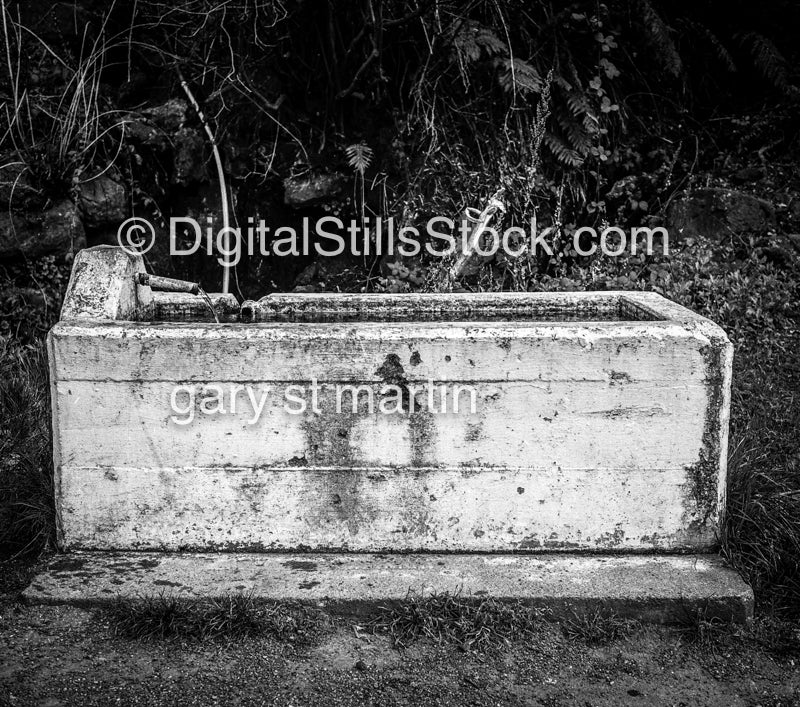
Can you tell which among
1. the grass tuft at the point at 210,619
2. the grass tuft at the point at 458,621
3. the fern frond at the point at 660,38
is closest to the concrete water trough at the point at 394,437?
the grass tuft at the point at 458,621

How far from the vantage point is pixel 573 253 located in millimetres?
6250

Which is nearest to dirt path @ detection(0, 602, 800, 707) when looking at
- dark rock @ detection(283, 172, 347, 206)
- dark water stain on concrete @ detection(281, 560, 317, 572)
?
dark water stain on concrete @ detection(281, 560, 317, 572)

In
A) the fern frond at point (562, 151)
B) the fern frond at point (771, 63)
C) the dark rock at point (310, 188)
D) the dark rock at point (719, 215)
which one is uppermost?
the fern frond at point (771, 63)

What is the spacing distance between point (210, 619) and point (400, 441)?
0.89 metres

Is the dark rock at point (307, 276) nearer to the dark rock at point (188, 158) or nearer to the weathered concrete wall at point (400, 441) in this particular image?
the dark rock at point (188, 158)

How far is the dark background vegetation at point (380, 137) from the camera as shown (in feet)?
18.9

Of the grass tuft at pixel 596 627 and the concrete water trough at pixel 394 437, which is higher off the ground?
the concrete water trough at pixel 394 437

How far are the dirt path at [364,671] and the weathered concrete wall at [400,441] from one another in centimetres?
39

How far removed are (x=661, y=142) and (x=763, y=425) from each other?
11.7ft

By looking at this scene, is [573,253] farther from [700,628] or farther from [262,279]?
[700,628]

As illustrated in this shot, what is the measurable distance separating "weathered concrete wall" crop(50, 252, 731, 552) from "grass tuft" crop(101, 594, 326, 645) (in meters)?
0.30

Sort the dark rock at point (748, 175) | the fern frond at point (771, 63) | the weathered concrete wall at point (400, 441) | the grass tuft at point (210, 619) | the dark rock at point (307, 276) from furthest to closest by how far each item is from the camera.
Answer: the dark rock at point (748, 175) → the fern frond at point (771, 63) → the dark rock at point (307, 276) → the weathered concrete wall at point (400, 441) → the grass tuft at point (210, 619)

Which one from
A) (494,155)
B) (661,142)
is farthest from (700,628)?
(661,142)

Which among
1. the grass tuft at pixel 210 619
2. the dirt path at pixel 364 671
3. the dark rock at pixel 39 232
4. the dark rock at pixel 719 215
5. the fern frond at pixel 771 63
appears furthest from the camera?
the fern frond at pixel 771 63
